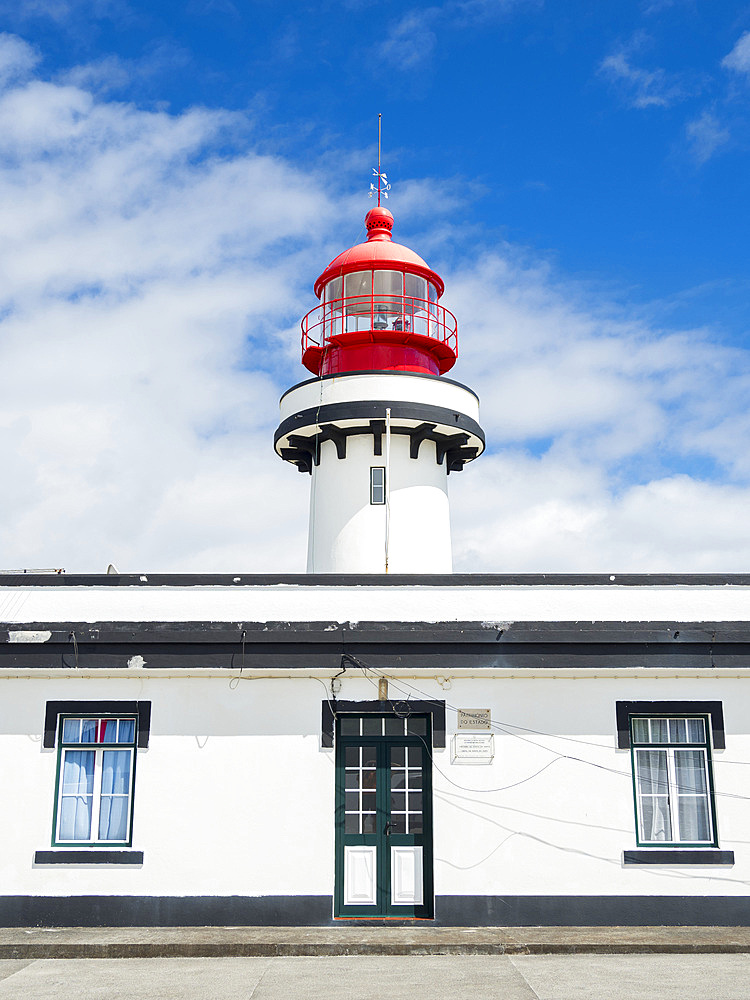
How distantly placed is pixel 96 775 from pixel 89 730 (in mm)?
517

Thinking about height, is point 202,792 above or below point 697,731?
below

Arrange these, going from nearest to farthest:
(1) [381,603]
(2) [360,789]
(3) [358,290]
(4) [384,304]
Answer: (2) [360,789], (1) [381,603], (4) [384,304], (3) [358,290]

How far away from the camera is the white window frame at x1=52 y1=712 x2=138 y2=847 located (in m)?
10.7

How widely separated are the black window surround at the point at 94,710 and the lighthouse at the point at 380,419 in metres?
4.91

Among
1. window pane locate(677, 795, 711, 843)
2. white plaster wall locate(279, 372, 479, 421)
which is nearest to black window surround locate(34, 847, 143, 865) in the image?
window pane locate(677, 795, 711, 843)

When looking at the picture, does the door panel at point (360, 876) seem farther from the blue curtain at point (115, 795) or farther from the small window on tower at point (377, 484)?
the small window on tower at point (377, 484)

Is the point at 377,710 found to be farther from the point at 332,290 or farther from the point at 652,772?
the point at 332,290

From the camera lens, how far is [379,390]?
596 inches

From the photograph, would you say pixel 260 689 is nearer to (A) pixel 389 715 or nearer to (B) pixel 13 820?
(A) pixel 389 715

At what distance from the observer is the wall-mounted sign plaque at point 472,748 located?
1073 centimetres

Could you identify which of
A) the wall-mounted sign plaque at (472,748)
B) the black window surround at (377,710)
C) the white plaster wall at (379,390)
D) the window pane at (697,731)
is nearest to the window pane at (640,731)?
the window pane at (697,731)

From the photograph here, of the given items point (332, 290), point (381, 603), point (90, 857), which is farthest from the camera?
point (332, 290)

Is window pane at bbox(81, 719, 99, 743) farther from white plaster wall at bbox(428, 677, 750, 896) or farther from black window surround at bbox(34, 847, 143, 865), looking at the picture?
white plaster wall at bbox(428, 677, 750, 896)

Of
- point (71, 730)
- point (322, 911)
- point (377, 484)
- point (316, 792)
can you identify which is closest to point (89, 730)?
point (71, 730)
